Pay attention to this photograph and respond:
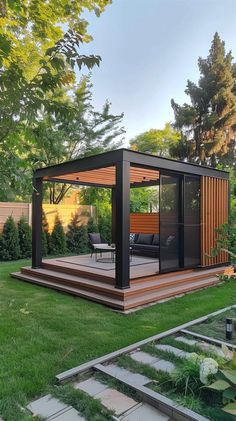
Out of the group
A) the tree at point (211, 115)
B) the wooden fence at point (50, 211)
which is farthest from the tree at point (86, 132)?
the tree at point (211, 115)

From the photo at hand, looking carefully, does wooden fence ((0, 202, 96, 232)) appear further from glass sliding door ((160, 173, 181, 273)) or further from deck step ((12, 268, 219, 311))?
glass sliding door ((160, 173, 181, 273))

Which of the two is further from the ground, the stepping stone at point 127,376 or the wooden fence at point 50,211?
the wooden fence at point 50,211

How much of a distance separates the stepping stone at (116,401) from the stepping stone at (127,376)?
17 cm

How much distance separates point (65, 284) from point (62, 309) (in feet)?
4.79

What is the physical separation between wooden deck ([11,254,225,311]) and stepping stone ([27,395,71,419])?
2.40 m

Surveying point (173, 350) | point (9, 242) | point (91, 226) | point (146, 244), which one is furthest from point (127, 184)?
point (91, 226)

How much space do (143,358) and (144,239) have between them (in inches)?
273

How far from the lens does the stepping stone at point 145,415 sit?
6.73 feet

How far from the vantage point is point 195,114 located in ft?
54.5

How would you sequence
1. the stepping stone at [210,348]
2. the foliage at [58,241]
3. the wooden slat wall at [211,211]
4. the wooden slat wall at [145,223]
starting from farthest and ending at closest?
the foliage at [58,241] → the wooden slat wall at [145,223] → the wooden slat wall at [211,211] → the stepping stone at [210,348]

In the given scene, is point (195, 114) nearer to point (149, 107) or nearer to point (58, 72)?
point (149, 107)

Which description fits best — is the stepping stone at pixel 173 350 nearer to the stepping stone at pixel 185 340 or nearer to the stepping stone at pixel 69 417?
the stepping stone at pixel 185 340

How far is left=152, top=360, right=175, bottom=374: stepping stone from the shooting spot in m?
2.69

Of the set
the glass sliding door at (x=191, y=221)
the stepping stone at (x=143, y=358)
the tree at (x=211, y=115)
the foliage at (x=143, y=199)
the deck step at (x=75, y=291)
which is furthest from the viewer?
the tree at (x=211, y=115)
